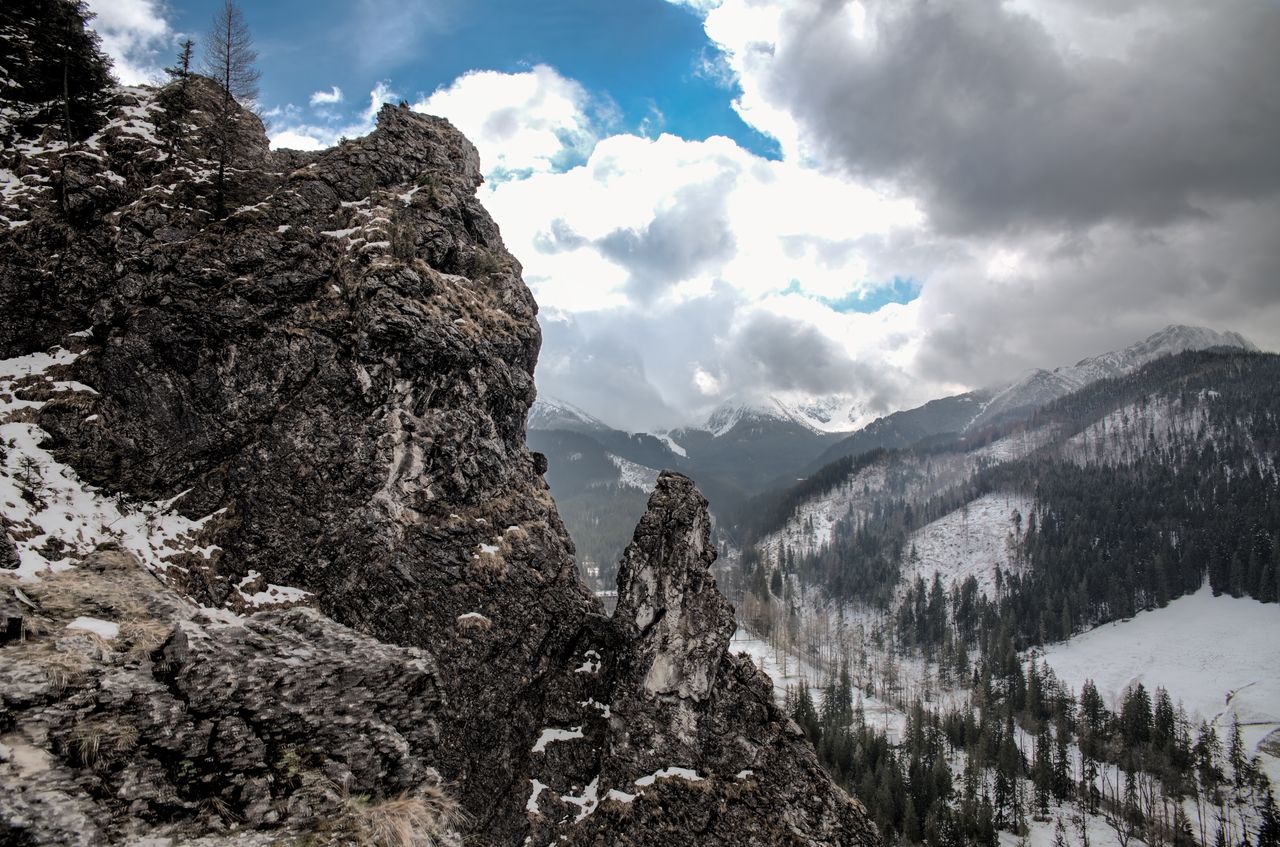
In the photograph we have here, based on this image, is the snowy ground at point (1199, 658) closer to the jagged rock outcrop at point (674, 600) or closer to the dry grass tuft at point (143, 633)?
the jagged rock outcrop at point (674, 600)

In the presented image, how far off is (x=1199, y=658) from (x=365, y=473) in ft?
676

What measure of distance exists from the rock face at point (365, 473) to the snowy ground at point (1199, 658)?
13470cm

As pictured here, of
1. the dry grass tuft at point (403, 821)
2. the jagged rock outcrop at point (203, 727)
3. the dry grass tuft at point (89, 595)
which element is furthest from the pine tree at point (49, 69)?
the dry grass tuft at point (403, 821)

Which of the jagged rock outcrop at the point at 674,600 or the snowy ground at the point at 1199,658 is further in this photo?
the snowy ground at the point at 1199,658

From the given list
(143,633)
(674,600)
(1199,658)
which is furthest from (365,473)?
(1199,658)

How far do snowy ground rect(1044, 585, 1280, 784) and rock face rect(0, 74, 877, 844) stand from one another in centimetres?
13470

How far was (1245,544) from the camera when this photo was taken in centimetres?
19062

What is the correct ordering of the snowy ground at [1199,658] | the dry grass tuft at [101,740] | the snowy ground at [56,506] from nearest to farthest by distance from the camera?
the dry grass tuft at [101,740] < the snowy ground at [56,506] < the snowy ground at [1199,658]

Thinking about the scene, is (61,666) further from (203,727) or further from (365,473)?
(365,473)

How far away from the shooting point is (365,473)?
33.1 m

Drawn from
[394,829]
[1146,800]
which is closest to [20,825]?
[394,829]

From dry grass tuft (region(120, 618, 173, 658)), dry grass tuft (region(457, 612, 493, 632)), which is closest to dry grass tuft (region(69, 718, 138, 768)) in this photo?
dry grass tuft (region(120, 618, 173, 658))

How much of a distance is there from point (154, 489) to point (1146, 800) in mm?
134294

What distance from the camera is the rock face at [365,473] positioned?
3130cm
